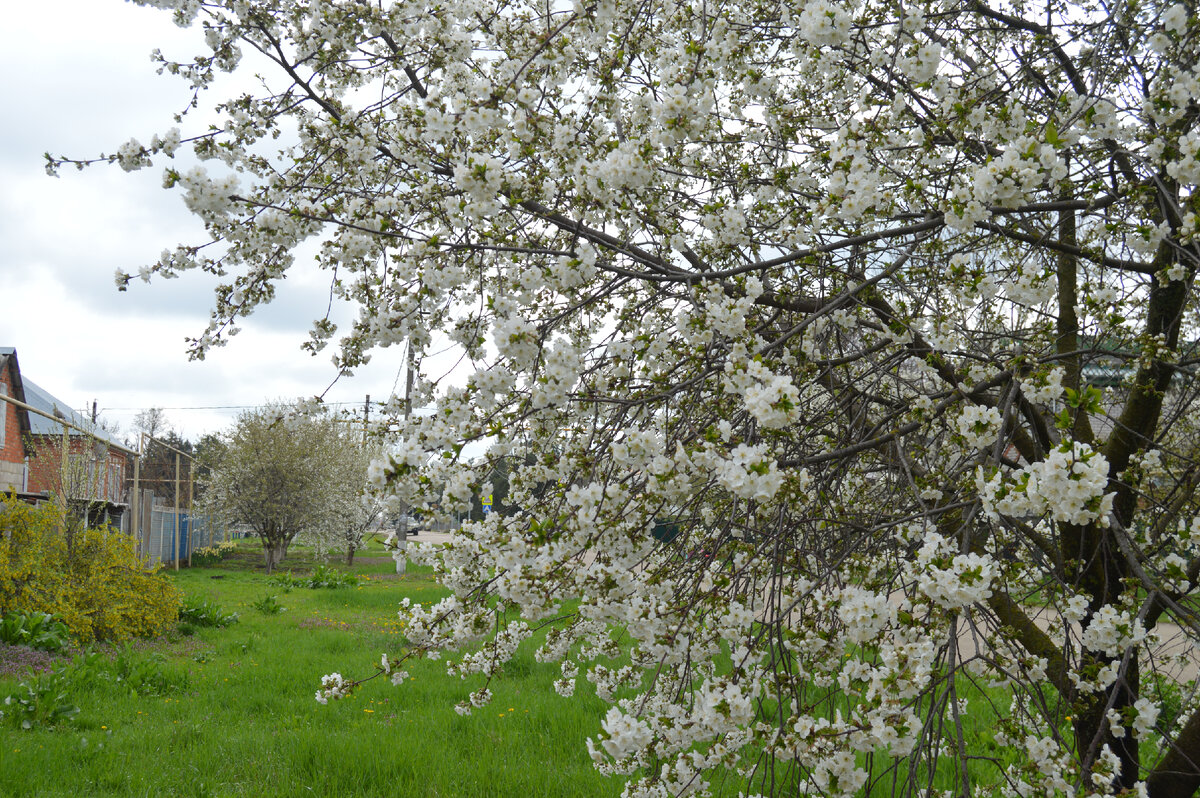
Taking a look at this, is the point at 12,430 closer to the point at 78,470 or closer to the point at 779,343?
the point at 78,470

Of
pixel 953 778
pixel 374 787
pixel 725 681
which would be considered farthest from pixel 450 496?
pixel 953 778

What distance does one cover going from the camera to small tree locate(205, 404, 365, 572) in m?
17.6

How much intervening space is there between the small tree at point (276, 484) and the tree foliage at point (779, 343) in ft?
50.3

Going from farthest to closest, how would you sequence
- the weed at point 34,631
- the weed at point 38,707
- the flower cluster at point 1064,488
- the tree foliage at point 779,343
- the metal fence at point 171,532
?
1. the metal fence at point 171,532
2. the weed at point 34,631
3. the weed at point 38,707
4. the tree foliage at point 779,343
5. the flower cluster at point 1064,488

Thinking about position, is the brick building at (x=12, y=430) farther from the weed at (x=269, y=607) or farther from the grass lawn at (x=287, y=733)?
the grass lawn at (x=287, y=733)

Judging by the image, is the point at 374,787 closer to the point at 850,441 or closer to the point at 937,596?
the point at 850,441

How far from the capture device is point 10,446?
1889 cm

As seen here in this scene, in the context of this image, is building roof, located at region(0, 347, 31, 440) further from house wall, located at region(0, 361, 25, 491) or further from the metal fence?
the metal fence

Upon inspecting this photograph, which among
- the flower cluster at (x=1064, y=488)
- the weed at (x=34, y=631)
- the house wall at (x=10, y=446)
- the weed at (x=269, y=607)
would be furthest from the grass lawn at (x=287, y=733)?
the house wall at (x=10, y=446)

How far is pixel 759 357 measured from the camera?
2.29 m

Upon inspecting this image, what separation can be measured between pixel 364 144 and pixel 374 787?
3263 mm

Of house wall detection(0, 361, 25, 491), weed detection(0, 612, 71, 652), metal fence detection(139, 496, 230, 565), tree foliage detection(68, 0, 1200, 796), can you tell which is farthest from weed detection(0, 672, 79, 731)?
house wall detection(0, 361, 25, 491)

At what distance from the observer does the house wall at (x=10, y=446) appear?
17.4 metres

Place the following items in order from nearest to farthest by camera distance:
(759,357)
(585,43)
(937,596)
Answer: (937,596)
(759,357)
(585,43)
